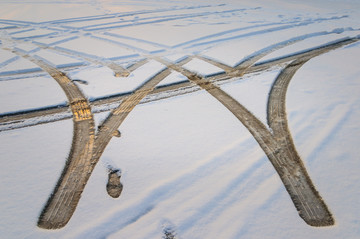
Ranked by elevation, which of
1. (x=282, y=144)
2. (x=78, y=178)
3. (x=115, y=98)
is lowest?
(x=78, y=178)

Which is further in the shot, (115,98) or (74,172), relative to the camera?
(115,98)

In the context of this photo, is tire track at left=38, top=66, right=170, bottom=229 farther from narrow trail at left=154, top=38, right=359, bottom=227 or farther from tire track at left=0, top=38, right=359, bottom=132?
narrow trail at left=154, top=38, right=359, bottom=227

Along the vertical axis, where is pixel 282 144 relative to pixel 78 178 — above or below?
above

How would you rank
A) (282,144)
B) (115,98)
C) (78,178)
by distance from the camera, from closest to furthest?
(78,178)
(282,144)
(115,98)

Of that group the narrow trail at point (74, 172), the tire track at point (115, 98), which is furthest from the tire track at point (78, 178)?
the tire track at point (115, 98)

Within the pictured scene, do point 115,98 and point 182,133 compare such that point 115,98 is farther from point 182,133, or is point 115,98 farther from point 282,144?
point 282,144

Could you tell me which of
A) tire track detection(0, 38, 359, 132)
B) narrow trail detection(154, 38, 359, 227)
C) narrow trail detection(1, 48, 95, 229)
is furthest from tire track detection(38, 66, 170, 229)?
narrow trail detection(154, 38, 359, 227)

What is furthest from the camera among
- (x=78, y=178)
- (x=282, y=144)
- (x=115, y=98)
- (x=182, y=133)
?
(x=115, y=98)

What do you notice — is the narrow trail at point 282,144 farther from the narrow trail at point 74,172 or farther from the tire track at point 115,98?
the narrow trail at point 74,172

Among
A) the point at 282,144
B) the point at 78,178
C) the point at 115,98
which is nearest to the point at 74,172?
the point at 78,178

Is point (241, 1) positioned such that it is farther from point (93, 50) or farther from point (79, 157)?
point (79, 157)
